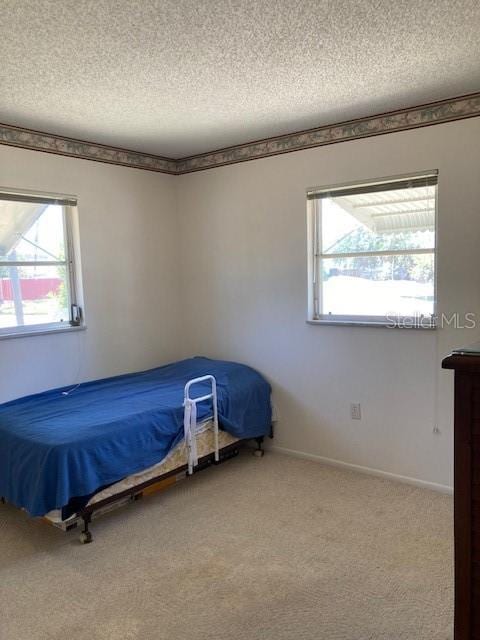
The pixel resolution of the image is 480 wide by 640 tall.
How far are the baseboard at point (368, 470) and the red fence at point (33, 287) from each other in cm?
211

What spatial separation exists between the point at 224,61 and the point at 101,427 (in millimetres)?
2009

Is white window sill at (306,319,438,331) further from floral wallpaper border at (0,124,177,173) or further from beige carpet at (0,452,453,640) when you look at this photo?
floral wallpaper border at (0,124,177,173)

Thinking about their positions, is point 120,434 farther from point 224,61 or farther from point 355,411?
point 224,61

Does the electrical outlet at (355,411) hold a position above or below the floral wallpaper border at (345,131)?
below

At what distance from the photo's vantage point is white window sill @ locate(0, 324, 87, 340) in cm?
320

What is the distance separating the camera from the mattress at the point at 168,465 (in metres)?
2.58

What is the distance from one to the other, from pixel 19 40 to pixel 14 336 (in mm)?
1853

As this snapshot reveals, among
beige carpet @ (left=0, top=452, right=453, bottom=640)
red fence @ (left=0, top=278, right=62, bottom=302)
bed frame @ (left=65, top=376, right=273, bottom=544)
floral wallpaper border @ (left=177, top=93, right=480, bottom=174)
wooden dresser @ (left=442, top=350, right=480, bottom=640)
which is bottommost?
beige carpet @ (left=0, top=452, right=453, bottom=640)

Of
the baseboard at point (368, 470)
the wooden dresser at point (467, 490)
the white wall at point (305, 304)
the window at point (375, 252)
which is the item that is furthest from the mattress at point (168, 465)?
the wooden dresser at point (467, 490)

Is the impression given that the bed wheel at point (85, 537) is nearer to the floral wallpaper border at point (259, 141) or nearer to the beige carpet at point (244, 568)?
the beige carpet at point (244, 568)

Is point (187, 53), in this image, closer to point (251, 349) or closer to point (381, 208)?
point (381, 208)

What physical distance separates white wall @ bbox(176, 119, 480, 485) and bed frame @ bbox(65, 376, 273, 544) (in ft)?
2.00

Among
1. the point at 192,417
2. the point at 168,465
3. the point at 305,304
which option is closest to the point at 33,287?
the point at 192,417
